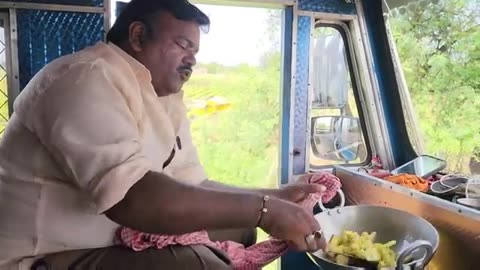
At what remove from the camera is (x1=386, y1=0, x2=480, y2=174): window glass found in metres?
2.14

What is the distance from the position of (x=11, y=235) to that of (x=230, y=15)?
1549 millimetres

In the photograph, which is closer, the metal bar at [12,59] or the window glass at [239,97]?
the metal bar at [12,59]

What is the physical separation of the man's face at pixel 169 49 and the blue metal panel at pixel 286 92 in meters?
1.21

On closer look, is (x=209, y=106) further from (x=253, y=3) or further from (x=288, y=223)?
(x=288, y=223)

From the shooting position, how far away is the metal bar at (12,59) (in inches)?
78.9

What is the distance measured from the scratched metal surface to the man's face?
1134 millimetres

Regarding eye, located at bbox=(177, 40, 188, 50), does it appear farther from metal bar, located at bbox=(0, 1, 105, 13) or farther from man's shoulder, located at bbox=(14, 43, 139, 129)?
metal bar, located at bbox=(0, 1, 105, 13)

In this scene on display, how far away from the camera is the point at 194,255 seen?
121 cm

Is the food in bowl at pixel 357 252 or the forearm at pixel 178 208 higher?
Answer: the forearm at pixel 178 208

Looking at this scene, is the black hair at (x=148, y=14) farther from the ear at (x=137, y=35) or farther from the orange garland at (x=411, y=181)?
the orange garland at (x=411, y=181)

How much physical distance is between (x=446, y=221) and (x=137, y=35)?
1.31 metres

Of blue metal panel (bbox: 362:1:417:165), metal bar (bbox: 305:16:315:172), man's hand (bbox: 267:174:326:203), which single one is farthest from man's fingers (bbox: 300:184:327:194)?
blue metal panel (bbox: 362:1:417:165)

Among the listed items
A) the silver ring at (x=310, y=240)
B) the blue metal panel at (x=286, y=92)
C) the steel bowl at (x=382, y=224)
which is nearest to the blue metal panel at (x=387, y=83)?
the blue metal panel at (x=286, y=92)

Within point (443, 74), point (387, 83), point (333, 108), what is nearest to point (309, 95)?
point (333, 108)
